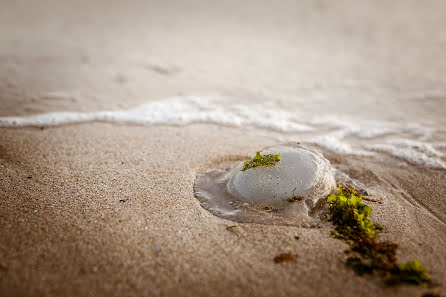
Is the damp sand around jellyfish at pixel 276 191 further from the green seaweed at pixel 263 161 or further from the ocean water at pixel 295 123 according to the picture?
the ocean water at pixel 295 123

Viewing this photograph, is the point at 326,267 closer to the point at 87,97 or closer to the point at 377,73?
the point at 87,97

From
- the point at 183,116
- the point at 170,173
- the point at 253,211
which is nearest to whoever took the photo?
the point at 253,211

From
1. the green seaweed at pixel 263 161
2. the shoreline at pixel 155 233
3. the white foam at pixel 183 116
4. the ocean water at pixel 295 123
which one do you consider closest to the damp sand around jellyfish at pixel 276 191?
the green seaweed at pixel 263 161

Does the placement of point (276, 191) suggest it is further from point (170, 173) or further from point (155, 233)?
point (170, 173)

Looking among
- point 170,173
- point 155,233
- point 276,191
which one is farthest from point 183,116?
point 155,233

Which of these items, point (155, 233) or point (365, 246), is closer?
point (365, 246)

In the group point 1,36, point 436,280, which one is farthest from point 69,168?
point 1,36

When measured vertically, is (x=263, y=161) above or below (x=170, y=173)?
above

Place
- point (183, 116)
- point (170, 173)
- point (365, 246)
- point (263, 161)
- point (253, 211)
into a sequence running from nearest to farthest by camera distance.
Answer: point (365, 246) → point (253, 211) → point (263, 161) → point (170, 173) → point (183, 116)

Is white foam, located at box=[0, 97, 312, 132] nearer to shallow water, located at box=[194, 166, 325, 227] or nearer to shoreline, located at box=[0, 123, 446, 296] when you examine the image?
shoreline, located at box=[0, 123, 446, 296]
